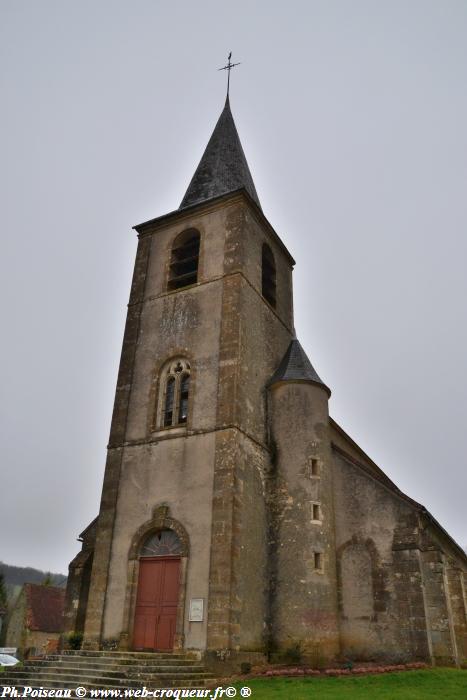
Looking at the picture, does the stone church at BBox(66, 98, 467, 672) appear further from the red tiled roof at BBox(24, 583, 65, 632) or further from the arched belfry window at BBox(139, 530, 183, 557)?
the red tiled roof at BBox(24, 583, 65, 632)

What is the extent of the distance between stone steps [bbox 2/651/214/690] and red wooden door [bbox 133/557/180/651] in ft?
2.88

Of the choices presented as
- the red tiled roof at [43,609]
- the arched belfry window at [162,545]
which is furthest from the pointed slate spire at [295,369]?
the red tiled roof at [43,609]

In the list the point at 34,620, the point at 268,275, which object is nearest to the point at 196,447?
the point at 268,275

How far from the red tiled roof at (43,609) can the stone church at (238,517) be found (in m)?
24.3

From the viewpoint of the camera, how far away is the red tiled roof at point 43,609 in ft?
134

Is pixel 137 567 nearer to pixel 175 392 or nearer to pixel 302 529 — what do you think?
pixel 302 529

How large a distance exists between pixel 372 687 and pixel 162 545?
692cm

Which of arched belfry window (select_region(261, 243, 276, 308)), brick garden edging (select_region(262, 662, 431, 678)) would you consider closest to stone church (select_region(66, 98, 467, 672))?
brick garden edging (select_region(262, 662, 431, 678))

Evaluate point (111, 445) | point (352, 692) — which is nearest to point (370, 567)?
point (352, 692)

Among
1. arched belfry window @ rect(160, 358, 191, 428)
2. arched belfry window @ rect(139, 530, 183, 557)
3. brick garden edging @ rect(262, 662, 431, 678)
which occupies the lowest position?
brick garden edging @ rect(262, 662, 431, 678)

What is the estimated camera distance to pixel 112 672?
1349cm

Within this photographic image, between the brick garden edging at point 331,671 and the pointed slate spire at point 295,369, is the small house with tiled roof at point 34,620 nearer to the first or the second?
the pointed slate spire at point 295,369

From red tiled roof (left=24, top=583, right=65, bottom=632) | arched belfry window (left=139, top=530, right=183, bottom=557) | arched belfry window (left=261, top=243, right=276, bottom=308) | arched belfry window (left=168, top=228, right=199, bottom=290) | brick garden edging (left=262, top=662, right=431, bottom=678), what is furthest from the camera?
red tiled roof (left=24, top=583, right=65, bottom=632)

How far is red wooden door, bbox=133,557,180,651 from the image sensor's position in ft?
53.7
